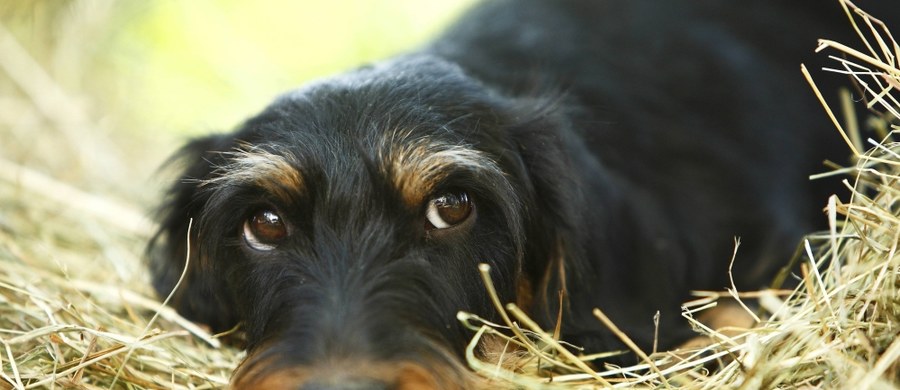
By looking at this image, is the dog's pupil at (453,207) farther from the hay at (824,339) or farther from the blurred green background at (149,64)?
the blurred green background at (149,64)

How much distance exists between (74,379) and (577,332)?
2063 mm

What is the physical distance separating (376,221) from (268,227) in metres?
0.48

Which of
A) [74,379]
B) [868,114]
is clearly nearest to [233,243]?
[74,379]

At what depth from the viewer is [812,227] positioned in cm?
545

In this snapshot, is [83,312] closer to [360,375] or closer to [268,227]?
[268,227]

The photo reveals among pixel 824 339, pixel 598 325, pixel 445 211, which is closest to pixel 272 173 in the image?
pixel 445 211

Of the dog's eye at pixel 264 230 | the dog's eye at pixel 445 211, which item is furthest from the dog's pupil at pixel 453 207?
the dog's eye at pixel 264 230

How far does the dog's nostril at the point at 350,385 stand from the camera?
9.32 ft

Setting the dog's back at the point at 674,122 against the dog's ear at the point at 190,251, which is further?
the dog's back at the point at 674,122

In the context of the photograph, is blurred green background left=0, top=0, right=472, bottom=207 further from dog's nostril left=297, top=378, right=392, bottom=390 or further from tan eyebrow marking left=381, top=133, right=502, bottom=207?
dog's nostril left=297, top=378, right=392, bottom=390

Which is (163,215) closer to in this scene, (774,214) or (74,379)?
(74,379)

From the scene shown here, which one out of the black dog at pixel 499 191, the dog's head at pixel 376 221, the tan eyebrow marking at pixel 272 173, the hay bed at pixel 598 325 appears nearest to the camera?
the hay bed at pixel 598 325

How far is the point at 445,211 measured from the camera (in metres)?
3.52

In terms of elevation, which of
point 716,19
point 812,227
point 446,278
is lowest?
point 812,227
